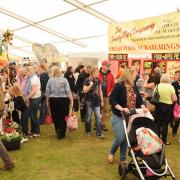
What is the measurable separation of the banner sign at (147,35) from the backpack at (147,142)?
4077mm

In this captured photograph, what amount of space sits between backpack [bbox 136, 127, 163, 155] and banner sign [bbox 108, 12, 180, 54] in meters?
4.08

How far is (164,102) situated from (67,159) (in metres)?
2.04

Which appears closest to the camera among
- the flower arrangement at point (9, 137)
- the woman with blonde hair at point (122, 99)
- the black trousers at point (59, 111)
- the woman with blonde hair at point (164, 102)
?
the woman with blonde hair at point (122, 99)

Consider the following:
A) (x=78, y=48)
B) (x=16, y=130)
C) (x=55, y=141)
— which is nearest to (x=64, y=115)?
(x=55, y=141)

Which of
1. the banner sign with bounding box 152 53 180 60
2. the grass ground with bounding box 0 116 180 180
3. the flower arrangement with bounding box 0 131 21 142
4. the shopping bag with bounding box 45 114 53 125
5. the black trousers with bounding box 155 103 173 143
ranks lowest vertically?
the grass ground with bounding box 0 116 180 180

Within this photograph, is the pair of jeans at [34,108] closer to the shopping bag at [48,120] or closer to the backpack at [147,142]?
the shopping bag at [48,120]

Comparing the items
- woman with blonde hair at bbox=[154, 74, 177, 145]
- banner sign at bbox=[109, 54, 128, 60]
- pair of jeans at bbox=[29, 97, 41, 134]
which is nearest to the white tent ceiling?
banner sign at bbox=[109, 54, 128, 60]

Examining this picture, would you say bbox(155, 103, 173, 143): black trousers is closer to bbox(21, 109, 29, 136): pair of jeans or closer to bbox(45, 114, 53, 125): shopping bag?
bbox(21, 109, 29, 136): pair of jeans

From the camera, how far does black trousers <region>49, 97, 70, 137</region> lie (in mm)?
5676

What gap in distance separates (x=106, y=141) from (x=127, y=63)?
3.37 metres

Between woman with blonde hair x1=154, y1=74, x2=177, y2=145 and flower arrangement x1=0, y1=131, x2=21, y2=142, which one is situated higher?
woman with blonde hair x1=154, y1=74, x2=177, y2=145

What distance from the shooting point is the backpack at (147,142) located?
355 centimetres

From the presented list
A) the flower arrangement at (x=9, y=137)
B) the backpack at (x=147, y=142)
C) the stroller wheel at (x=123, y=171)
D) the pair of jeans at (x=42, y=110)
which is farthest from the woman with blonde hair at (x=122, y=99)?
the pair of jeans at (x=42, y=110)

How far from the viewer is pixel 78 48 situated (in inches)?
518
